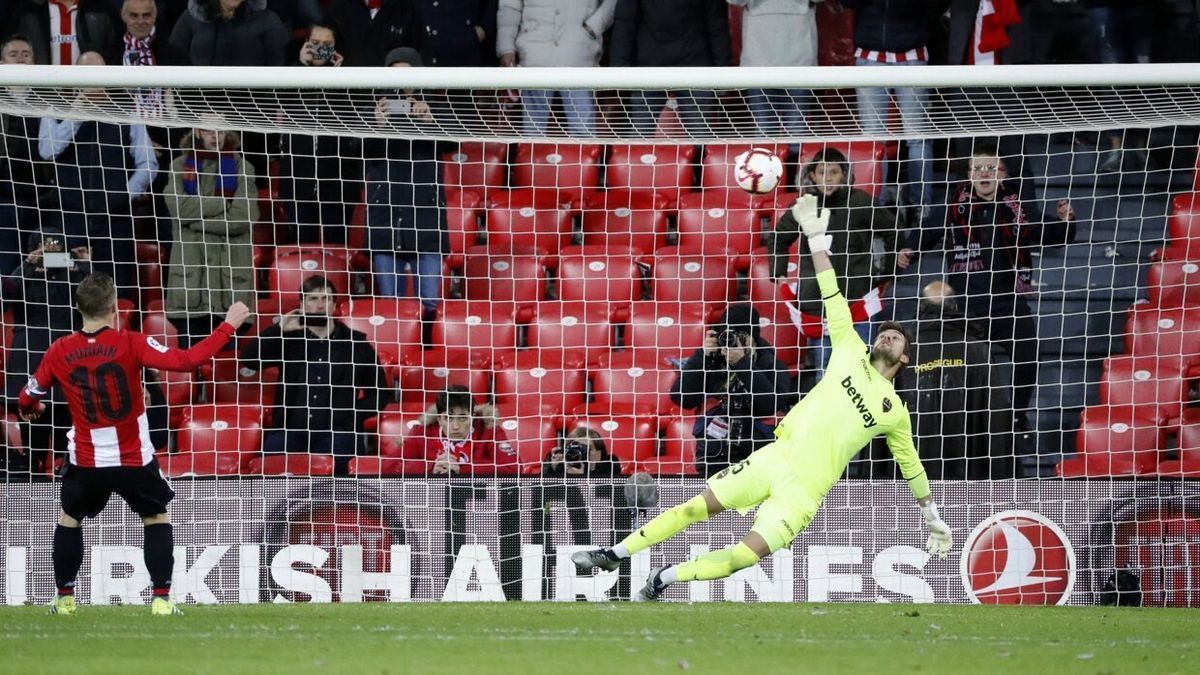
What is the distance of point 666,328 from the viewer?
1193 cm

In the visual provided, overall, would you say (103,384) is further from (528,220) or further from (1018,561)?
(1018,561)

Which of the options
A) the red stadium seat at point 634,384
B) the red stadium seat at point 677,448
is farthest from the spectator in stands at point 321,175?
the red stadium seat at point 677,448

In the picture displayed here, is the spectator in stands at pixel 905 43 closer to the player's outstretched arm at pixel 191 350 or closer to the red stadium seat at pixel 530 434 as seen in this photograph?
the red stadium seat at pixel 530 434

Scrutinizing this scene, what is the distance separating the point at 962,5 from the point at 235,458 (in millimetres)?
6345

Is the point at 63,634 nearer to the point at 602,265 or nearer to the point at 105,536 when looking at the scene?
the point at 105,536

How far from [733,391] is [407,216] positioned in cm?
269

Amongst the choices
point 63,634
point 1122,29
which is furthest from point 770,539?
point 1122,29

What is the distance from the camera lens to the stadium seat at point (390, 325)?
1170cm

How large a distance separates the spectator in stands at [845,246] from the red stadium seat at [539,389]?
5.37ft

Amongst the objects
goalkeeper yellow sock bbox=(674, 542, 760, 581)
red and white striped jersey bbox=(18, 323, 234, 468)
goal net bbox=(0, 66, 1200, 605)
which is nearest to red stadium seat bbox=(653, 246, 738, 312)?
goal net bbox=(0, 66, 1200, 605)

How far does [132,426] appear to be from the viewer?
8719 millimetres

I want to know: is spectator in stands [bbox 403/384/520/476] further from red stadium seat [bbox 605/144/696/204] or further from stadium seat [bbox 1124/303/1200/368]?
stadium seat [bbox 1124/303/1200/368]

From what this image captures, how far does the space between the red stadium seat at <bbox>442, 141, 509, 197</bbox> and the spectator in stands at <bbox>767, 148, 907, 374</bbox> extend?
228 cm

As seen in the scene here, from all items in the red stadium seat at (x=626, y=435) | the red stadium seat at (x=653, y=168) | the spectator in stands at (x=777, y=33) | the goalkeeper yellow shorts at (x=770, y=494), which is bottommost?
the goalkeeper yellow shorts at (x=770, y=494)
